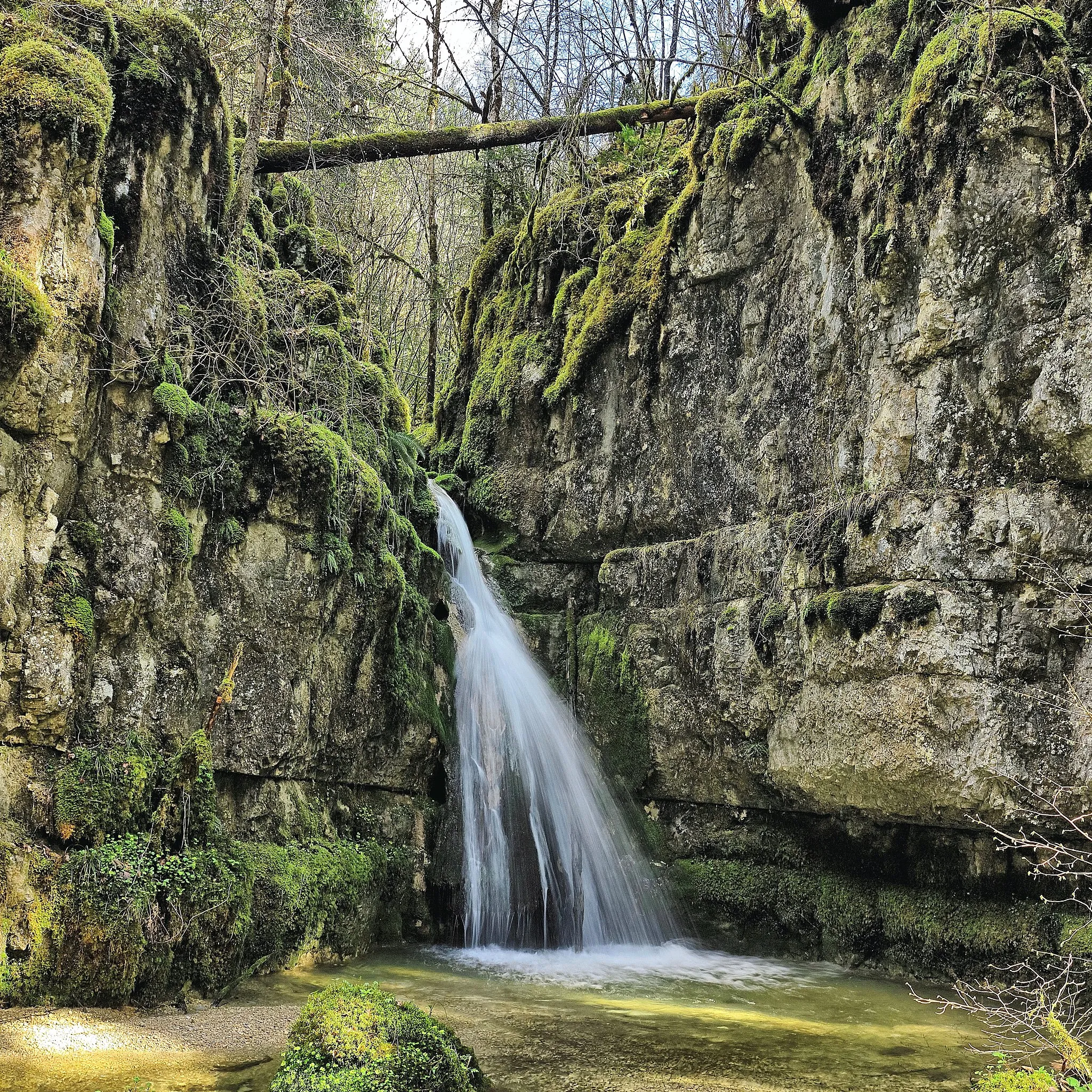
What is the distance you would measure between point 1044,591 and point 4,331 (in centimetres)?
803

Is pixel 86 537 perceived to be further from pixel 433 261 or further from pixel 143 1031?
pixel 433 261

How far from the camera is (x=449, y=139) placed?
12.5 metres

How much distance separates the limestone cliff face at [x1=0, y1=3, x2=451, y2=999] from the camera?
6.74 m

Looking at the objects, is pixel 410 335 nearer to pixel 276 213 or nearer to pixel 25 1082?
pixel 276 213

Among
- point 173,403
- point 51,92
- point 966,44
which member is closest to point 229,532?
point 173,403

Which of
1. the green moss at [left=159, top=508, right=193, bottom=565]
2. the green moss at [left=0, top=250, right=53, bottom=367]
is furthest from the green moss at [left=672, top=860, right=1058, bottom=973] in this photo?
the green moss at [left=0, top=250, right=53, bottom=367]

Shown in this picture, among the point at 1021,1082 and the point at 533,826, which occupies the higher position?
the point at 533,826

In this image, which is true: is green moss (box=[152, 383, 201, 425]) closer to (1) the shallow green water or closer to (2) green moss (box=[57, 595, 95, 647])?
(2) green moss (box=[57, 595, 95, 647])

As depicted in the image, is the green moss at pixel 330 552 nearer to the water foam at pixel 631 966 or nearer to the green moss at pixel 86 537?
the green moss at pixel 86 537

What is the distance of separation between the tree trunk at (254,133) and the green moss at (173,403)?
2.34m

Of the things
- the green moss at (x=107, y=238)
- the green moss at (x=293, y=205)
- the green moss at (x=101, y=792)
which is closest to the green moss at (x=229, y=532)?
the green moss at (x=101, y=792)

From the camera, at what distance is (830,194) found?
998cm

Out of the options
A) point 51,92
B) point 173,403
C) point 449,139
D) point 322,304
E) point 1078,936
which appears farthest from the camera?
point 449,139

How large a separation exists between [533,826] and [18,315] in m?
6.94
